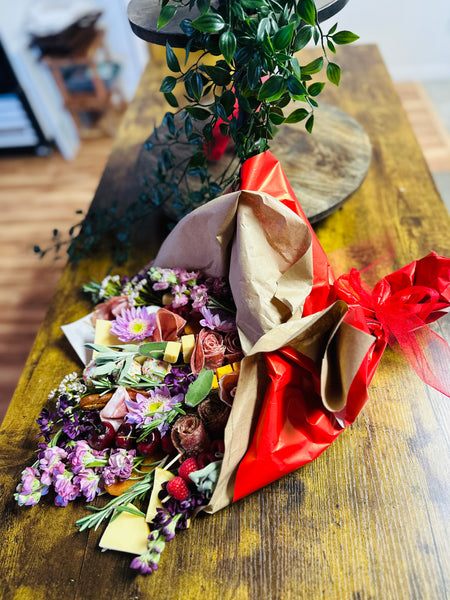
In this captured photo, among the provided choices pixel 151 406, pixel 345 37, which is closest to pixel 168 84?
pixel 345 37

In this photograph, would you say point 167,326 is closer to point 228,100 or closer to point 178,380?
point 178,380

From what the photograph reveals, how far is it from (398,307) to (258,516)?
0.37 metres

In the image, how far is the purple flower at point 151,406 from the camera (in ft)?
1.97

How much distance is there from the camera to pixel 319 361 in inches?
22.6

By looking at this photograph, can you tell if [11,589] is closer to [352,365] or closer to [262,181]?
[352,365]

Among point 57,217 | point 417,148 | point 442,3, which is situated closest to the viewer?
point 417,148

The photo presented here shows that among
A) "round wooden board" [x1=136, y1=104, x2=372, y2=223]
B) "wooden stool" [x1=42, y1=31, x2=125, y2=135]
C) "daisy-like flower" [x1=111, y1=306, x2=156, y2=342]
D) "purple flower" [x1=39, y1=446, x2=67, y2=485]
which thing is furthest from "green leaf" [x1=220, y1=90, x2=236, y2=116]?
"wooden stool" [x1=42, y1=31, x2=125, y2=135]

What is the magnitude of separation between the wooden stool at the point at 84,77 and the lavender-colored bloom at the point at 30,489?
6.37 feet

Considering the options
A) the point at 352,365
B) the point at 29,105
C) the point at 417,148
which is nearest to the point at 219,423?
the point at 352,365

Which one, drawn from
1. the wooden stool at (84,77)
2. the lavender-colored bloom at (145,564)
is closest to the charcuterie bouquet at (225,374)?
the lavender-colored bloom at (145,564)

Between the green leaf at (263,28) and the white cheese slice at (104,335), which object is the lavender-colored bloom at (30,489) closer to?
the white cheese slice at (104,335)

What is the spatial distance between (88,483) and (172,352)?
213 mm

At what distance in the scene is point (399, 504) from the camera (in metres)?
0.56

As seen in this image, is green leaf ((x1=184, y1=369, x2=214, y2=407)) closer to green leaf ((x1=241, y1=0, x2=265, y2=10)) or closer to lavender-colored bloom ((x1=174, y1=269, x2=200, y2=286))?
lavender-colored bloom ((x1=174, y1=269, x2=200, y2=286))
